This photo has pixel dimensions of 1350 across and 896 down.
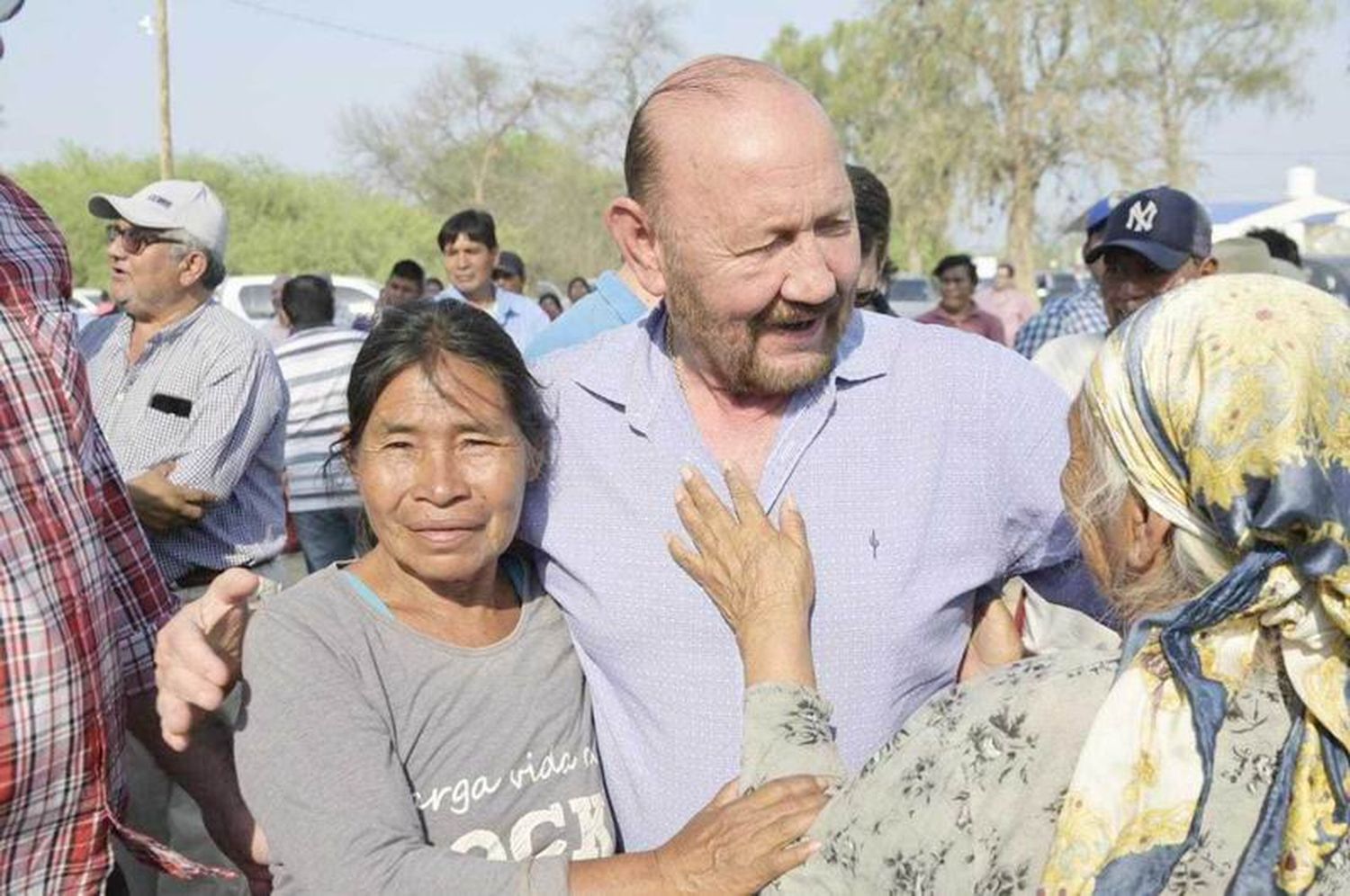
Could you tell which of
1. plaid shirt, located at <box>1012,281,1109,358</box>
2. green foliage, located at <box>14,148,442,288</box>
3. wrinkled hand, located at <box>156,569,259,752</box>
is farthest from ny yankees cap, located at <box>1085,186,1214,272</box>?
green foliage, located at <box>14,148,442,288</box>

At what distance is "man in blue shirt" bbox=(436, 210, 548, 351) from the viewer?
30.7 ft

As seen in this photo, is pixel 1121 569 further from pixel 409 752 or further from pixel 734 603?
pixel 409 752

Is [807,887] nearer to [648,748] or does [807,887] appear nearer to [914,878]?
[914,878]

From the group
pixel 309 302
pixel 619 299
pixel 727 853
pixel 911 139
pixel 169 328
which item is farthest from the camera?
pixel 911 139

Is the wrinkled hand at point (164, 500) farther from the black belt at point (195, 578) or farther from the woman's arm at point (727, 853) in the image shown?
the woman's arm at point (727, 853)

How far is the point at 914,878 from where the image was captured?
72.5 inches

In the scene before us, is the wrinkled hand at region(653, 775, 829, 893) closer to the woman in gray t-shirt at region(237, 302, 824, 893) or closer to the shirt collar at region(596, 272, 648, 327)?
the woman in gray t-shirt at region(237, 302, 824, 893)

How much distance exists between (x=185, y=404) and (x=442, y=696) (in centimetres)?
299

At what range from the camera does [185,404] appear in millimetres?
5082

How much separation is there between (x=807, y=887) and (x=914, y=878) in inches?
7.7

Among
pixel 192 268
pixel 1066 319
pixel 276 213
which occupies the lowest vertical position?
A: pixel 276 213

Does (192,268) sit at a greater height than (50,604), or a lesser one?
lesser

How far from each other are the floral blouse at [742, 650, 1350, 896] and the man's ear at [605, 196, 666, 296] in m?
1.06

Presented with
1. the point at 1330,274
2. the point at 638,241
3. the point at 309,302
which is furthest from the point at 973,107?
the point at 638,241
